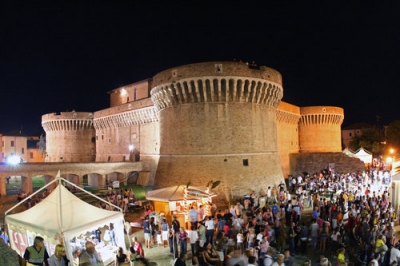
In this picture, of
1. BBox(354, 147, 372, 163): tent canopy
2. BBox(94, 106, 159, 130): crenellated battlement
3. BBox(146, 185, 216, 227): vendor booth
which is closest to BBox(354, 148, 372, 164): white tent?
BBox(354, 147, 372, 163): tent canopy

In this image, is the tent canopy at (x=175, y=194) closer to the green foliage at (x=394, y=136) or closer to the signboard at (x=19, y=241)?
the signboard at (x=19, y=241)

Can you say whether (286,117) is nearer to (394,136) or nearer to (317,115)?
(317,115)

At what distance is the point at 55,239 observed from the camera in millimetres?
7484

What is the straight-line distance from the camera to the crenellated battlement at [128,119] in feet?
86.1

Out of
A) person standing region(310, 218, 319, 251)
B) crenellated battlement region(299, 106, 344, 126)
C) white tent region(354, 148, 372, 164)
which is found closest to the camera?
person standing region(310, 218, 319, 251)

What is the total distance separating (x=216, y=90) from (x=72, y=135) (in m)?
23.6

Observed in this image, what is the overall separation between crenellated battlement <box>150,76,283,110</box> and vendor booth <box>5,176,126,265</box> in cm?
1105

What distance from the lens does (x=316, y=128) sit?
3456cm

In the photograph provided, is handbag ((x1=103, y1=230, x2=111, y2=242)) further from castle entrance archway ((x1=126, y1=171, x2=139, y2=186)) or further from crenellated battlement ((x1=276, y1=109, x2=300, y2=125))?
crenellated battlement ((x1=276, y1=109, x2=300, y2=125))

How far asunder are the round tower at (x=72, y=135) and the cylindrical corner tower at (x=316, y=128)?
24574 mm

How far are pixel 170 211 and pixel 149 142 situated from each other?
1488 centimetres

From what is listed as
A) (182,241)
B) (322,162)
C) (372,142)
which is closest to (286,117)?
(322,162)

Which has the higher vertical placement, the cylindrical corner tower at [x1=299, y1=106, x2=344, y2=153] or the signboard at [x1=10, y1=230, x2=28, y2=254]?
the cylindrical corner tower at [x1=299, y1=106, x2=344, y2=153]

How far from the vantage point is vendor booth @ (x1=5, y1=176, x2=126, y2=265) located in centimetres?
766
